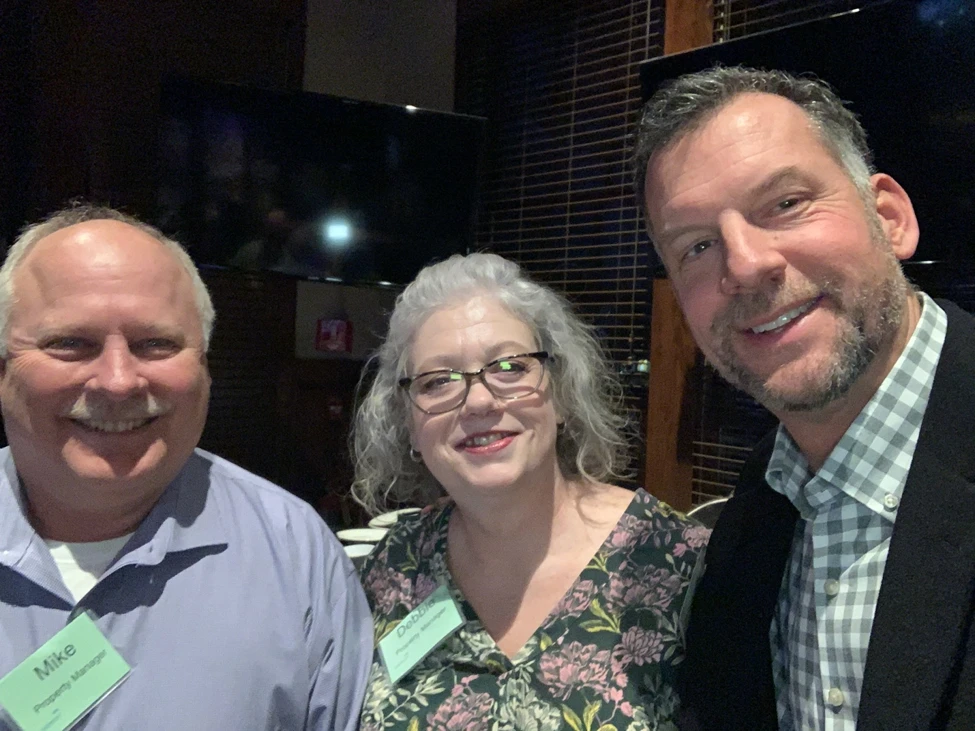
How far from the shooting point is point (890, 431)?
1.10 m

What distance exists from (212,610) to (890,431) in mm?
1288

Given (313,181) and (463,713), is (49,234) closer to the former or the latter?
(463,713)

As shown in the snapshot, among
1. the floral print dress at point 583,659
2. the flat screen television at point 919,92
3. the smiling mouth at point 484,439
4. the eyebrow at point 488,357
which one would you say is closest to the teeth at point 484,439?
the smiling mouth at point 484,439

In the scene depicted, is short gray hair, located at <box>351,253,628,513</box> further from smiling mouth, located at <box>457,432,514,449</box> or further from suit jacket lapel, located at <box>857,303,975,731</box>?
suit jacket lapel, located at <box>857,303,975,731</box>

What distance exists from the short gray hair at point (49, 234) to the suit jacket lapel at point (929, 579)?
137 centimetres

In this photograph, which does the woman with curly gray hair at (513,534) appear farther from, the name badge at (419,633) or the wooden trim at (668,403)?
the wooden trim at (668,403)

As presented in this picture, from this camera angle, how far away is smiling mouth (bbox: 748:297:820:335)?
1.08 metres

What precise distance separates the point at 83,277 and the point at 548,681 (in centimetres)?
124

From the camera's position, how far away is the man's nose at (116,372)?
4.32 ft

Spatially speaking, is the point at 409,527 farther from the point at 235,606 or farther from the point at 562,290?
the point at 562,290

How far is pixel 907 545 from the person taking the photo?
3.29 ft

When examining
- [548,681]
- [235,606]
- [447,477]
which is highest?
[447,477]

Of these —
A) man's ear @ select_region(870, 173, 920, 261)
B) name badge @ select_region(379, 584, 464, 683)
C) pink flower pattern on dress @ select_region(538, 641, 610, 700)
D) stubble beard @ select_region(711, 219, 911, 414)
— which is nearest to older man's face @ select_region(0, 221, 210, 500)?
name badge @ select_region(379, 584, 464, 683)

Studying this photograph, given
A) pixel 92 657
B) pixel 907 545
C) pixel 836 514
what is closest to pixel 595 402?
pixel 836 514
